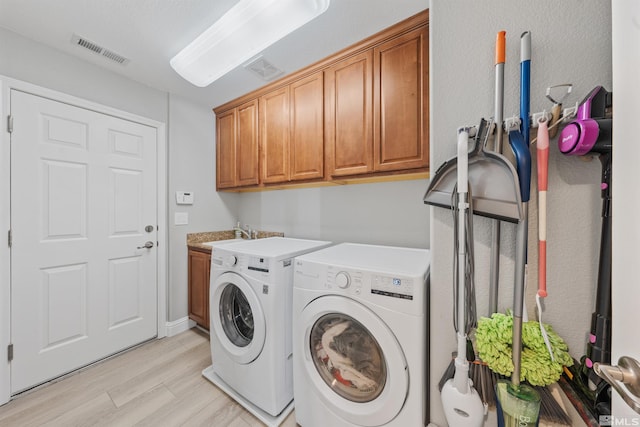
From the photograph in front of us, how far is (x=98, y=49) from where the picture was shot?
5.53 ft

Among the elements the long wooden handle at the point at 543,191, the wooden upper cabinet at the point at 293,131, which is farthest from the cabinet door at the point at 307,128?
the long wooden handle at the point at 543,191

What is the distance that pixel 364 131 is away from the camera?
1588 mm

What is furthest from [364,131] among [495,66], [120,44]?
[120,44]

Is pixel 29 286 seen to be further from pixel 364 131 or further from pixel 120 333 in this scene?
pixel 364 131

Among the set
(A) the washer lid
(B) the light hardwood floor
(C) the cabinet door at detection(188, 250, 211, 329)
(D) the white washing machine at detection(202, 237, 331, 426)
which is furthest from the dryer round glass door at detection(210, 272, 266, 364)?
(C) the cabinet door at detection(188, 250, 211, 329)

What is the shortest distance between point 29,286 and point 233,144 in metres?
1.85

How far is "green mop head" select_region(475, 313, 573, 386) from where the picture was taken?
68cm

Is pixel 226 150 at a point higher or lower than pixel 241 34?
lower

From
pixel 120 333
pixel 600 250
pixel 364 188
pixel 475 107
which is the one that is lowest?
pixel 120 333

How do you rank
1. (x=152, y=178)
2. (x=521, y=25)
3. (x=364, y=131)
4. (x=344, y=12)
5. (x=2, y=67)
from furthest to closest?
1. (x=152, y=178)
2. (x=364, y=131)
3. (x=2, y=67)
4. (x=344, y=12)
5. (x=521, y=25)

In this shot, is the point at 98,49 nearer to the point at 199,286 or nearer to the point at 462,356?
the point at 199,286

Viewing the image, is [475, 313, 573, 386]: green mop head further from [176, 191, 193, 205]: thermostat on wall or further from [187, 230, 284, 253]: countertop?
[176, 191, 193, 205]: thermostat on wall

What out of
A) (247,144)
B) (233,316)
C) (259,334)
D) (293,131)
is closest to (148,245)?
(233,316)

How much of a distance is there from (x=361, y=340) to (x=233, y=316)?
101 centimetres
